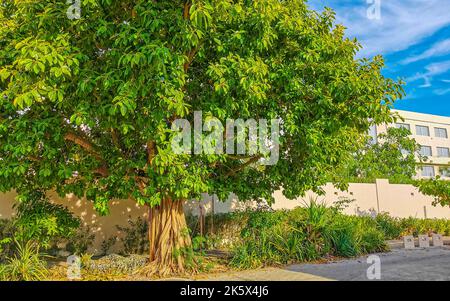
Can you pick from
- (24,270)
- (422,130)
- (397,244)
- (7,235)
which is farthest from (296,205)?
(422,130)

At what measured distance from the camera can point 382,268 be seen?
9.52 meters

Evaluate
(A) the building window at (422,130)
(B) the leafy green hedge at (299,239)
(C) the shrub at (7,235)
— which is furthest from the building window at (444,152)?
(C) the shrub at (7,235)

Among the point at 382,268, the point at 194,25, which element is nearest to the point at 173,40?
the point at 194,25

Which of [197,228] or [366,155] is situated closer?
[197,228]

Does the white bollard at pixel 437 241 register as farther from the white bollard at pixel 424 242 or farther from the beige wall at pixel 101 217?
the beige wall at pixel 101 217

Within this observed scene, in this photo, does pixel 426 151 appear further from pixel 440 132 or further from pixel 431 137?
pixel 440 132

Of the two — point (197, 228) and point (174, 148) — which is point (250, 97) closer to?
point (174, 148)

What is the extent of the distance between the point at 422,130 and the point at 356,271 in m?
56.4

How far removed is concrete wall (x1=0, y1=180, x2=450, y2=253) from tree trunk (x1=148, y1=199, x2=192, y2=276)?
3372 mm

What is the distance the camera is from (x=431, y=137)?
5988 centimetres

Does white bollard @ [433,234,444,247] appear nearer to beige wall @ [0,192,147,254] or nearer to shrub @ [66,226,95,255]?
beige wall @ [0,192,147,254]

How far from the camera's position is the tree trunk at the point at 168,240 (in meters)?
9.16

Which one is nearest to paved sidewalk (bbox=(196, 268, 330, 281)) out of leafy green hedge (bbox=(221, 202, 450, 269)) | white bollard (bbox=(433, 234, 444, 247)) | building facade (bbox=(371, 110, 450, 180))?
leafy green hedge (bbox=(221, 202, 450, 269))

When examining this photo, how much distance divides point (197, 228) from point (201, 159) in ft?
17.6
